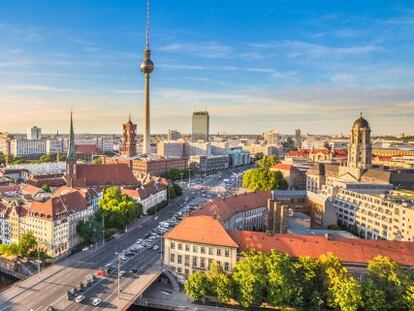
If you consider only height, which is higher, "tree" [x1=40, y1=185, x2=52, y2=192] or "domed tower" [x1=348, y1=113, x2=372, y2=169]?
"domed tower" [x1=348, y1=113, x2=372, y2=169]

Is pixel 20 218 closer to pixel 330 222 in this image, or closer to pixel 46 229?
pixel 46 229

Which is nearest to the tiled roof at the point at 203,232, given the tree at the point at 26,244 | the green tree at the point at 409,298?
the green tree at the point at 409,298

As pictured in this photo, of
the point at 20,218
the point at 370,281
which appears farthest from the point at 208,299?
the point at 20,218

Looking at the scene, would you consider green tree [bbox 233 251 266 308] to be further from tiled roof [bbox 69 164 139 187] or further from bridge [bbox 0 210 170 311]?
tiled roof [bbox 69 164 139 187]

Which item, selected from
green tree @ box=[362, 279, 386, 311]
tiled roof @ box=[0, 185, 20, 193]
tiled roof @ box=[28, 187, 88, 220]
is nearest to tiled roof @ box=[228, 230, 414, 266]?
green tree @ box=[362, 279, 386, 311]

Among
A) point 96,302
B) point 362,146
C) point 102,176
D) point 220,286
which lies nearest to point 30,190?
point 102,176

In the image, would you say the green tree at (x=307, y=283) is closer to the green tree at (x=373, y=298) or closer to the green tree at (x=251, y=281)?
the green tree at (x=251, y=281)
